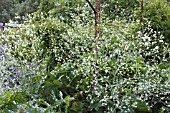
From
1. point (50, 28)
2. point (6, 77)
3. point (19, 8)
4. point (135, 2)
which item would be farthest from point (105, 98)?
point (19, 8)

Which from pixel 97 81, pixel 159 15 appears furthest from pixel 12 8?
pixel 97 81

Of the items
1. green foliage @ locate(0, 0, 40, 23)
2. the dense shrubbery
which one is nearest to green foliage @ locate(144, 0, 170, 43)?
the dense shrubbery

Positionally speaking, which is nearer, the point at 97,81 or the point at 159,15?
the point at 97,81

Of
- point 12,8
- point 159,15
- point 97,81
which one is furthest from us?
point 12,8

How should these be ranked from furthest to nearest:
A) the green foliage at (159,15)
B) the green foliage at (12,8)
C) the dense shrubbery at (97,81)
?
the green foliage at (12,8) < the green foliage at (159,15) < the dense shrubbery at (97,81)

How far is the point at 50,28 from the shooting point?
3.36m

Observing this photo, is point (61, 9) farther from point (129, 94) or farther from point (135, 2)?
point (129, 94)

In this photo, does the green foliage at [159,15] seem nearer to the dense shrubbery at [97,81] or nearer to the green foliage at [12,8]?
the dense shrubbery at [97,81]

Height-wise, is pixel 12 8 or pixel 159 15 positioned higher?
pixel 12 8

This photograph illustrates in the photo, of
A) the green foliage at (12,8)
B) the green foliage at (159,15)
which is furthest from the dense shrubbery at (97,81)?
the green foliage at (12,8)

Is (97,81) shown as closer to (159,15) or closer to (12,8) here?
(159,15)

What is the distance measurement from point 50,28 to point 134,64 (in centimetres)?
123

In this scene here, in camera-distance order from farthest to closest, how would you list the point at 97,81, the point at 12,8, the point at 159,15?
the point at 12,8 < the point at 159,15 < the point at 97,81

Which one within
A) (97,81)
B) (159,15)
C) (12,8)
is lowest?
(97,81)
